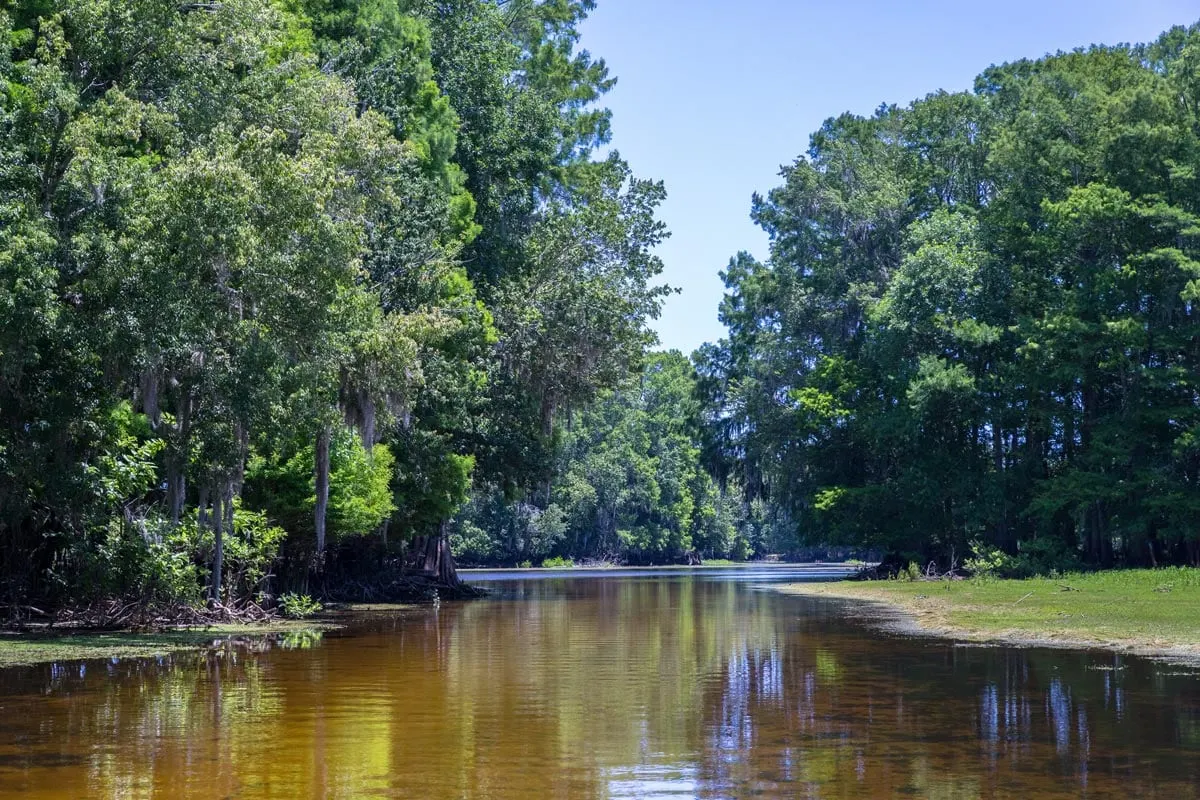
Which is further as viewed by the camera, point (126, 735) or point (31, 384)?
point (31, 384)

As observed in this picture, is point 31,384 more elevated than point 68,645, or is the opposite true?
point 31,384

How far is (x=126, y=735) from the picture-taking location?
12.1 m

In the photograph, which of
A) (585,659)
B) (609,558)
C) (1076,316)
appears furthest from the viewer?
(609,558)

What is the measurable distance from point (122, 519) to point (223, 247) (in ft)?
16.9

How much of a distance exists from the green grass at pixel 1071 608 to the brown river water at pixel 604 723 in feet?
6.55

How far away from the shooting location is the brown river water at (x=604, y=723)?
392 inches

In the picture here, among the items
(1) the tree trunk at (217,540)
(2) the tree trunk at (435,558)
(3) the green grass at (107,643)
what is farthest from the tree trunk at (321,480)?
(2) the tree trunk at (435,558)

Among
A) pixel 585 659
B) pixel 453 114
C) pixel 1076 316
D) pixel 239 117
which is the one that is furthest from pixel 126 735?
pixel 1076 316

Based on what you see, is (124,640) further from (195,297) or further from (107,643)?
(195,297)

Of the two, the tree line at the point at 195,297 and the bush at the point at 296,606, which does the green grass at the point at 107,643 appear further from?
the bush at the point at 296,606

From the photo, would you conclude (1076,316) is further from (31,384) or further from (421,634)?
(31,384)

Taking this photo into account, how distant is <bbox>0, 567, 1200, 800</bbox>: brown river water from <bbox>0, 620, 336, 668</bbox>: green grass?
0.76m

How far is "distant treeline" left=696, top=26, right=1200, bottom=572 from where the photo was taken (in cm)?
4366

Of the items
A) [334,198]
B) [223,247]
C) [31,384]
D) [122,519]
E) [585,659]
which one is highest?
[334,198]
